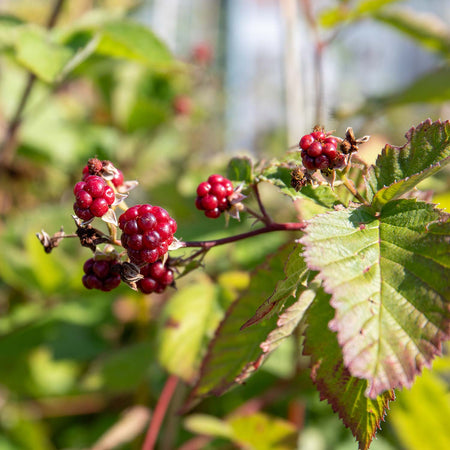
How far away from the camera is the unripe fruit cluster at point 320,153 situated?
1.72ft

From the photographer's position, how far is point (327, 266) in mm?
482

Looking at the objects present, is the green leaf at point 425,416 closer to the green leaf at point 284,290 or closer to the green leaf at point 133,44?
the green leaf at point 284,290

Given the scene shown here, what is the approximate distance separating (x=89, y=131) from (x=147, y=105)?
0.20 metres

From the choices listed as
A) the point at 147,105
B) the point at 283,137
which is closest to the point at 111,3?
the point at 147,105

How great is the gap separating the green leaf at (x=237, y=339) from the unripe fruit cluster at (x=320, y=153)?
14cm

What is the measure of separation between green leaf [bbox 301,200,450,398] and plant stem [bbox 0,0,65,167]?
35.1 inches

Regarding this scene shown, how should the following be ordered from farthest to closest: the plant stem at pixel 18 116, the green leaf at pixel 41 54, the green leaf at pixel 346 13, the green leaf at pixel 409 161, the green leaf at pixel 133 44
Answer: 1. the green leaf at pixel 346 13
2. the plant stem at pixel 18 116
3. the green leaf at pixel 133 44
4. the green leaf at pixel 41 54
5. the green leaf at pixel 409 161

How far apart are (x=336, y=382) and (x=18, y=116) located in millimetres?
1002

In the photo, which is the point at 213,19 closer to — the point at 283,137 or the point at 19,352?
the point at 283,137

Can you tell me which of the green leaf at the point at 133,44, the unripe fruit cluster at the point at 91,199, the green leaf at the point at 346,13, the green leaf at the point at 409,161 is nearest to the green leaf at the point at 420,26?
the green leaf at the point at 346,13

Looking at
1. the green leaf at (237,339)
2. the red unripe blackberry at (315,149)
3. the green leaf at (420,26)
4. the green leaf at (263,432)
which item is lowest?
the green leaf at (263,432)

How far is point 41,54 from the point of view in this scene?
947 mm

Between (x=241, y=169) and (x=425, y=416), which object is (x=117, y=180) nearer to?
(x=241, y=169)

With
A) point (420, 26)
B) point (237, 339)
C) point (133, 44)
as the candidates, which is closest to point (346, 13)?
point (420, 26)
